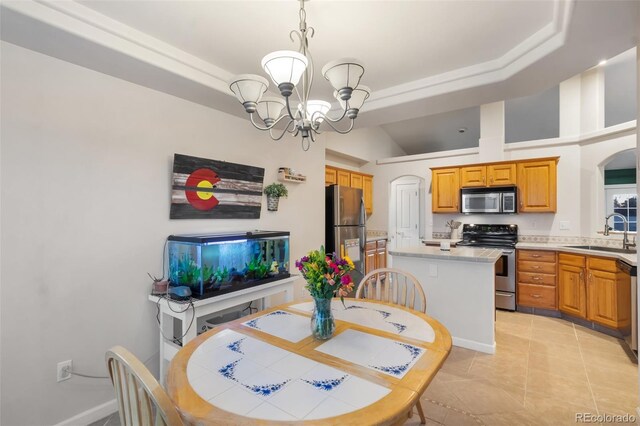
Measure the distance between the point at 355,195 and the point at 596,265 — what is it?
296 cm

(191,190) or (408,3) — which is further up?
(408,3)

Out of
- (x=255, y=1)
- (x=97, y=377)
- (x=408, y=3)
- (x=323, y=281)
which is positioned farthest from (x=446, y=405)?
(x=255, y=1)

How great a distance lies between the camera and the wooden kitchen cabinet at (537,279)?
387cm

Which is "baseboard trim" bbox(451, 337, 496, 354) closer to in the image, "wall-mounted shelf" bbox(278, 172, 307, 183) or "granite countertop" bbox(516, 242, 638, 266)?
"granite countertop" bbox(516, 242, 638, 266)

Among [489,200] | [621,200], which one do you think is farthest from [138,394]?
[621,200]

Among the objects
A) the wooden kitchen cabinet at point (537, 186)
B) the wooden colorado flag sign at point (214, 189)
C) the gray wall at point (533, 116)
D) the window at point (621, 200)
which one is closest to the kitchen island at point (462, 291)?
the wooden colorado flag sign at point (214, 189)

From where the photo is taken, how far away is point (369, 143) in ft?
19.7

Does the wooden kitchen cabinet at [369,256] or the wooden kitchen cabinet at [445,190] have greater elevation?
the wooden kitchen cabinet at [445,190]

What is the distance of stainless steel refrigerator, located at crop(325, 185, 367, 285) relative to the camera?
4.21m

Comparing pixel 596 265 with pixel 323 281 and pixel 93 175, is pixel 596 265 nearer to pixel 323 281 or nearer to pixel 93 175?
pixel 323 281

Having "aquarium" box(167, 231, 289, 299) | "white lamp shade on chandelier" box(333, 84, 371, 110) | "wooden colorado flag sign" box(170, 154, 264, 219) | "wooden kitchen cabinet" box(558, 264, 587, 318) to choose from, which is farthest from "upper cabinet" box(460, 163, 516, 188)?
"white lamp shade on chandelier" box(333, 84, 371, 110)

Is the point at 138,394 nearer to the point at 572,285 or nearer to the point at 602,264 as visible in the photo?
the point at 602,264

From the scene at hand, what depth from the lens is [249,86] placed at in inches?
58.6

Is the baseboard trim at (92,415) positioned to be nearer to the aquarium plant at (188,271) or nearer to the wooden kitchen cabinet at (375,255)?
the aquarium plant at (188,271)
